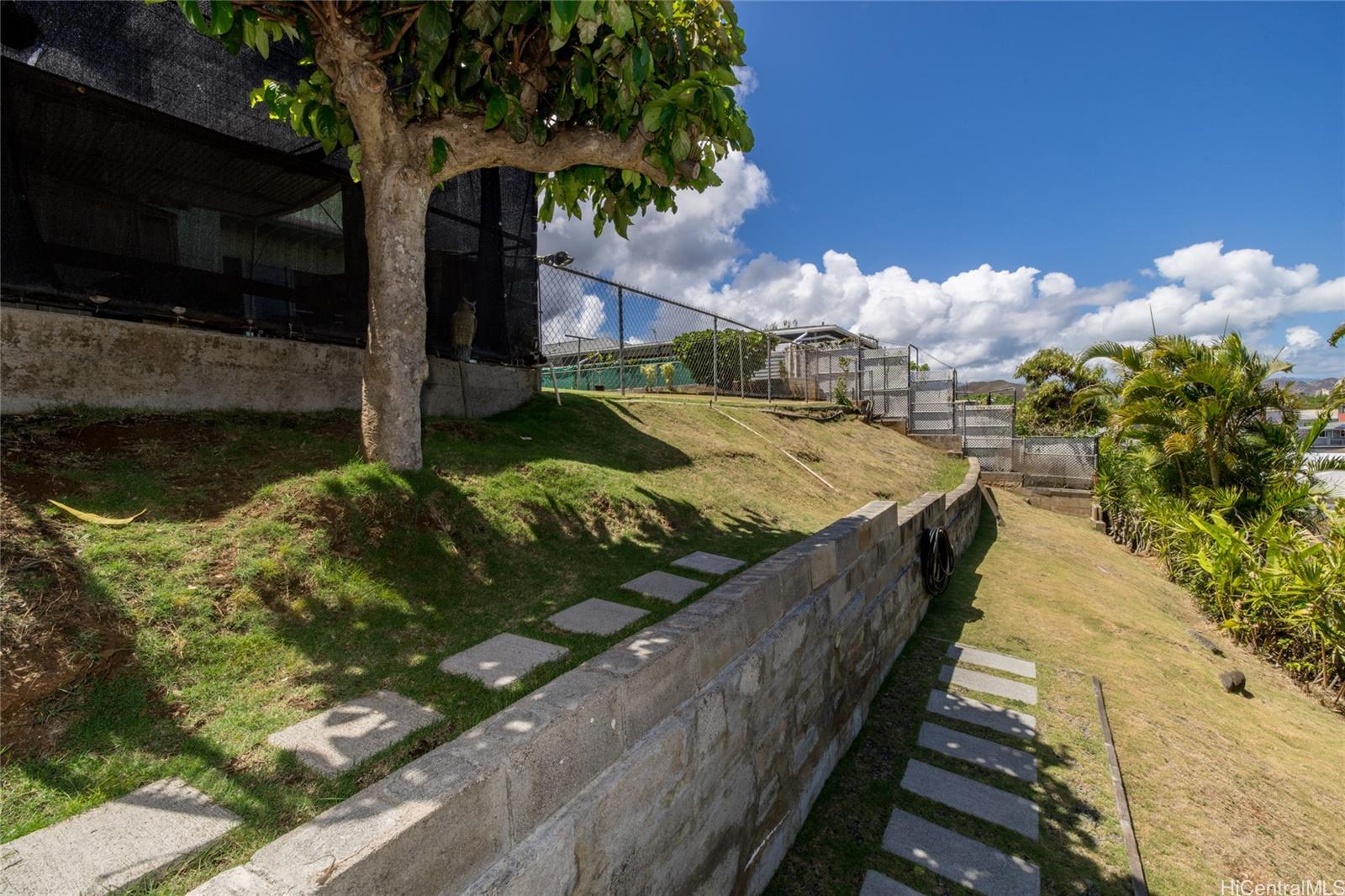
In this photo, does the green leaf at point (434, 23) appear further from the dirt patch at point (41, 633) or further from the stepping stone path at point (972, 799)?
the stepping stone path at point (972, 799)

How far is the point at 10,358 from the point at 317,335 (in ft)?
5.91

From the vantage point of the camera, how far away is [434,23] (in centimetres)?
274

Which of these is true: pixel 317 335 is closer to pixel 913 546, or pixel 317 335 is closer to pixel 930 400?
pixel 913 546

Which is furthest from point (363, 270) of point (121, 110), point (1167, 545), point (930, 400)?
point (930, 400)

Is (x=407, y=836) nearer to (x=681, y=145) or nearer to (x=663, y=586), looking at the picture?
(x=663, y=586)

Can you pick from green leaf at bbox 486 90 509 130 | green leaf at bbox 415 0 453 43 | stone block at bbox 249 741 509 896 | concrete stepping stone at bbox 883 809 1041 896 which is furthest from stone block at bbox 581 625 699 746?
green leaf at bbox 415 0 453 43

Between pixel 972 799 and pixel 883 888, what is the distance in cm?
98

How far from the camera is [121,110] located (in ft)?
12.7

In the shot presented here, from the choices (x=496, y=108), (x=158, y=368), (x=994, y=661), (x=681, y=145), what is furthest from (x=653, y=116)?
(x=994, y=661)

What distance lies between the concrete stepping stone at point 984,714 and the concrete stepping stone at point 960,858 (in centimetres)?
125

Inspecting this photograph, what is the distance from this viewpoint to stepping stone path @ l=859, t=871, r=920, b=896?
112 inches

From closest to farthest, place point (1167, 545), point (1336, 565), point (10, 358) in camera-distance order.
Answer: point (10, 358), point (1336, 565), point (1167, 545)

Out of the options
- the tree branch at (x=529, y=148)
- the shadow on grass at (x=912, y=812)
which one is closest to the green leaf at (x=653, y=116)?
the tree branch at (x=529, y=148)

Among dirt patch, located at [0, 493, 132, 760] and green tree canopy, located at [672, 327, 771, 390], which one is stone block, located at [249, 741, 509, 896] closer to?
dirt patch, located at [0, 493, 132, 760]
